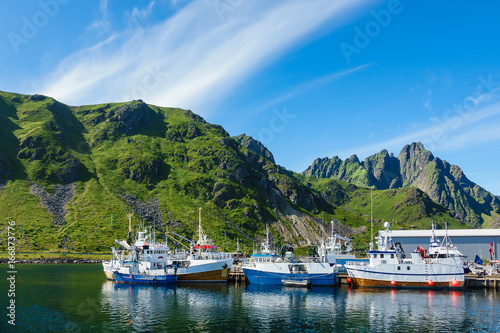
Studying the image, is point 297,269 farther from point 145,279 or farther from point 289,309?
point 145,279

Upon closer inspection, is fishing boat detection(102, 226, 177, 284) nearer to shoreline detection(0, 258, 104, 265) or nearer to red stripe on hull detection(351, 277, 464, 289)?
red stripe on hull detection(351, 277, 464, 289)

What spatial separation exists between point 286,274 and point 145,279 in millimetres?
33902

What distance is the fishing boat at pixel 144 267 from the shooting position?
85062mm

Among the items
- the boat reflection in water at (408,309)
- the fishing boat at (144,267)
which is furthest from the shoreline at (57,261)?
the boat reflection in water at (408,309)

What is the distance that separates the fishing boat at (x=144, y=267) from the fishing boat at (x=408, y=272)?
44499mm

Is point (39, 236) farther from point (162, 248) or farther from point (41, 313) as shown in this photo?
point (41, 313)

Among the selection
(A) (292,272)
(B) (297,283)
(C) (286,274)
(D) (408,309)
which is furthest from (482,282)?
(C) (286,274)

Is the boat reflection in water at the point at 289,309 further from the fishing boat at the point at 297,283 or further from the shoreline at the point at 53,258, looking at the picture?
the shoreline at the point at 53,258

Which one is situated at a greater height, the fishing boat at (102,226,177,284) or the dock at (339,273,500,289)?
the fishing boat at (102,226,177,284)

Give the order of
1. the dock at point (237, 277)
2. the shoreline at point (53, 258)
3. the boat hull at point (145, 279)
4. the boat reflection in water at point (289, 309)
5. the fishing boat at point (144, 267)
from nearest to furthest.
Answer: the boat reflection in water at point (289, 309) < the boat hull at point (145, 279) < the fishing boat at point (144, 267) < the dock at point (237, 277) < the shoreline at point (53, 258)

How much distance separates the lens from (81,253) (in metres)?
167

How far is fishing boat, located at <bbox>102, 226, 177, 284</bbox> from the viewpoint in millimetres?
85062

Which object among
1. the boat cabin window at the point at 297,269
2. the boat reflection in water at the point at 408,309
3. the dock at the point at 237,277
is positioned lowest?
the dock at the point at 237,277

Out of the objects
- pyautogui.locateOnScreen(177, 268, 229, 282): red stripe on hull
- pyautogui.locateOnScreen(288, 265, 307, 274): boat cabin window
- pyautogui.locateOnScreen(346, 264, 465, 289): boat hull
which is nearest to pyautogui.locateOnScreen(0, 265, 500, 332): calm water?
pyautogui.locateOnScreen(346, 264, 465, 289): boat hull
